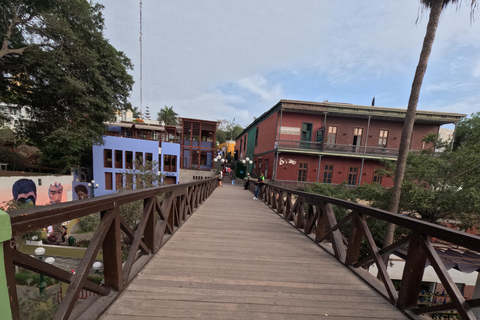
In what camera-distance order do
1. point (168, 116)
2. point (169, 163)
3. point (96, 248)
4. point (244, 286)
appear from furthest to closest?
1. point (168, 116)
2. point (169, 163)
3. point (244, 286)
4. point (96, 248)

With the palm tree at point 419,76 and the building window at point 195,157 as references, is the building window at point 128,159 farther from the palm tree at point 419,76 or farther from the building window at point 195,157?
the palm tree at point 419,76

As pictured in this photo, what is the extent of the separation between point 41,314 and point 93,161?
14.2 metres

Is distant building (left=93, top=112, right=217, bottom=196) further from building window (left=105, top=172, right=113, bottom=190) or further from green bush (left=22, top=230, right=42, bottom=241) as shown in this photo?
green bush (left=22, top=230, right=42, bottom=241)

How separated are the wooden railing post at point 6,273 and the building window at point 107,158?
21294 mm

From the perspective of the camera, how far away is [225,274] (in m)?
2.37

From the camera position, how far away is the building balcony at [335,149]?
1638cm

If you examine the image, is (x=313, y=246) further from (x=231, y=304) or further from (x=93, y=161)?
(x=93, y=161)

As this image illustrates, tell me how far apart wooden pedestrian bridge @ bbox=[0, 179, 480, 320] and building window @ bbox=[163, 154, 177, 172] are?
59.8 ft

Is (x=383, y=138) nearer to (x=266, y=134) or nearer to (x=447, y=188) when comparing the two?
(x=266, y=134)

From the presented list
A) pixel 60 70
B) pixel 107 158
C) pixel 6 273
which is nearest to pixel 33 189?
pixel 107 158

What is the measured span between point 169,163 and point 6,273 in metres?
20.7

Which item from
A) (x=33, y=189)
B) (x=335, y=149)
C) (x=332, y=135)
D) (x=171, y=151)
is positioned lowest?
(x=33, y=189)

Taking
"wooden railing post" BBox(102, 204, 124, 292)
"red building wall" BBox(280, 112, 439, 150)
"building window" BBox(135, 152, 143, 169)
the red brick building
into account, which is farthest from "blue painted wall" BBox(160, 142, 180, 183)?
"wooden railing post" BBox(102, 204, 124, 292)

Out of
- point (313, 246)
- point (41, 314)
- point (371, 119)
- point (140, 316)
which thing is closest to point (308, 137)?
point (371, 119)
